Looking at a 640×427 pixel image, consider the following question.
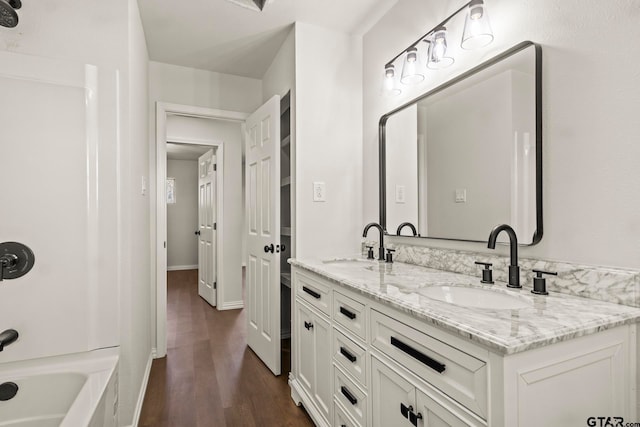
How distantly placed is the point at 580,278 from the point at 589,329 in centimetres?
36

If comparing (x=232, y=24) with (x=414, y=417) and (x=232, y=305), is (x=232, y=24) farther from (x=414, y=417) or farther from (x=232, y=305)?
(x=232, y=305)

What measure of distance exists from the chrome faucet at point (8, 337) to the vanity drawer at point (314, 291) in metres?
1.41

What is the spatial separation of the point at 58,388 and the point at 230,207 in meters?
2.91

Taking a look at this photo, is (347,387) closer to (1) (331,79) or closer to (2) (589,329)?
(2) (589,329)

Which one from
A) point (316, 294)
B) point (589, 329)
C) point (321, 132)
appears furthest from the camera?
point (321, 132)

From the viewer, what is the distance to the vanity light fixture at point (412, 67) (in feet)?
6.42

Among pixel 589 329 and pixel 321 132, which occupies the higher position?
pixel 321 132

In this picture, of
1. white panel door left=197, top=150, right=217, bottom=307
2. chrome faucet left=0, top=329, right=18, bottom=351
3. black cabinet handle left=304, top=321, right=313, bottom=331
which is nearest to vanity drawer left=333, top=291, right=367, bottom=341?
black cabinet handle left=304, top=321, right=313, bottom=331

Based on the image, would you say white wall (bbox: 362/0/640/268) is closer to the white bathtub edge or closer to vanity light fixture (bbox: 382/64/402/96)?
vanity light fixture (bbox: 382/64/402/96)

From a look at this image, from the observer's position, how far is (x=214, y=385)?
2.33 meters

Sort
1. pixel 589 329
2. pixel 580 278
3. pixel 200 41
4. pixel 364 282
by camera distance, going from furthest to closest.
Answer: pixel 200 41 < pixel 364 282 < pixel 580 278 < pixel 589 329

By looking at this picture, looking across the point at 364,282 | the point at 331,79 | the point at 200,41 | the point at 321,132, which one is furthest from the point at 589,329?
the point at 200,41

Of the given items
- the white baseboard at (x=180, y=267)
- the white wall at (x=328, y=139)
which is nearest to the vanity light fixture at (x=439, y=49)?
the white wall at (x=328, y=139)

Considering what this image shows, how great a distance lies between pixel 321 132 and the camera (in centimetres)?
243
